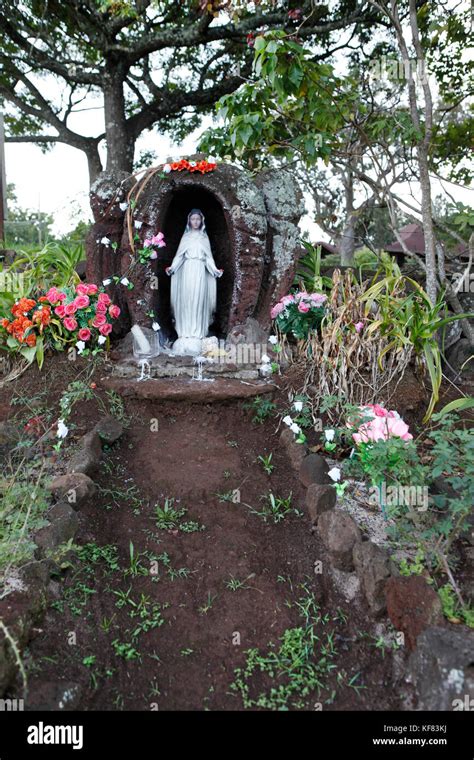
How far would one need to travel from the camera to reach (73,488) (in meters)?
3.08

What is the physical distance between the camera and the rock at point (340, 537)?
2.81m

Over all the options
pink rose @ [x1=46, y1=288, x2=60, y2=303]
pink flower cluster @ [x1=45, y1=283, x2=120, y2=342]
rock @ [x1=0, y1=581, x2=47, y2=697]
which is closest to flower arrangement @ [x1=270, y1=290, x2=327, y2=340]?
pink flower cluster @ [x1=45, y1=283, x2=120, y2=342]

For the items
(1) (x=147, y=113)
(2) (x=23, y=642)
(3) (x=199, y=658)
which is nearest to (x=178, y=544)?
(3) (x=199, y=658)

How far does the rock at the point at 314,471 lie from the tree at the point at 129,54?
5.92 metres

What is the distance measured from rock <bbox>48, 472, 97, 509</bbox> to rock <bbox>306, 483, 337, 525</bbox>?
1.24 metres

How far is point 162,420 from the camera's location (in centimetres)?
399

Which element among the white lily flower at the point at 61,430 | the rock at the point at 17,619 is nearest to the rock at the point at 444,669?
the rock at the point at 17,619

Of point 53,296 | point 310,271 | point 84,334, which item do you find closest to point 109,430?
point 84,334

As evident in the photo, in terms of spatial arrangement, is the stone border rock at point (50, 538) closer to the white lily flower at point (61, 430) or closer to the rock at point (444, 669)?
the white lily flower at point (61, 430)

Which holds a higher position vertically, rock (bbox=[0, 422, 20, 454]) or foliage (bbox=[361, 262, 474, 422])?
foliage (bbox=[361, 262, 474, 422])

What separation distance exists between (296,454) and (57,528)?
152cm

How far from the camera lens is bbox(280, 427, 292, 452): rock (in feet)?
12.2

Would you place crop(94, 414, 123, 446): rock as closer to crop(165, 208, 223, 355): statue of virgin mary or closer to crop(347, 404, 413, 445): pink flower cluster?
crop(165, 208, 223, 355): statue of virgin mary

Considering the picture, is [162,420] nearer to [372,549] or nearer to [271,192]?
[372,549]
